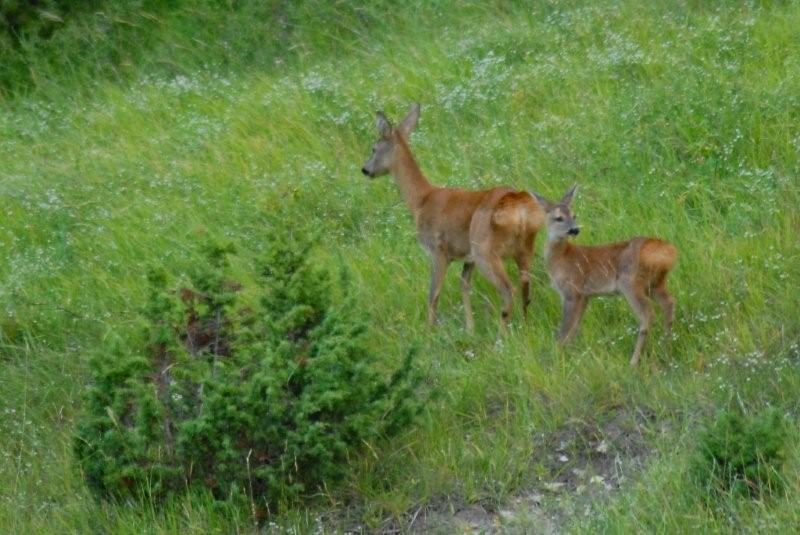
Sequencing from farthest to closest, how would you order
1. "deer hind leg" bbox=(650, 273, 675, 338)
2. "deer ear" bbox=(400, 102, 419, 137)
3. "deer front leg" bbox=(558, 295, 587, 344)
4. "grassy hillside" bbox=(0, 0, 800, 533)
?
"deer ear" bbox=(400, 102, 419, 137)
"deer front leg" bbox=(558, 295, 587, 344)
"deer hind leg" bbox=(650, 273, 675, 338)
"grassy hillside" bbox=(0, 0, 800, 533)

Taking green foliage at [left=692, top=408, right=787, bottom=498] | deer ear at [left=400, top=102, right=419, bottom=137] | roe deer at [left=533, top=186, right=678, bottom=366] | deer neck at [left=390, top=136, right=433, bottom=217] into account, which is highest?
deer ear at [left=400, top=102, right=419, bottom=137]

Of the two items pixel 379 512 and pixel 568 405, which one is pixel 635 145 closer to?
pixel 568 405

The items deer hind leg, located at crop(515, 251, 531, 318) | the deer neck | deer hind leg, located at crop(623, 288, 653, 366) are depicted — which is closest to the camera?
deer hind leg, located at crop(623, 288, 653, 366)

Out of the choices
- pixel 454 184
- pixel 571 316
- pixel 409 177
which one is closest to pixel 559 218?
pixel 571 316

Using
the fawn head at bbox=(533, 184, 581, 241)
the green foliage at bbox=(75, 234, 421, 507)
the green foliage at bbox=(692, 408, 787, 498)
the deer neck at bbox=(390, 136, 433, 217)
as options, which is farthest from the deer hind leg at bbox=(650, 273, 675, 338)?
the deer neck at bbox=(390, 136, 433, 217)

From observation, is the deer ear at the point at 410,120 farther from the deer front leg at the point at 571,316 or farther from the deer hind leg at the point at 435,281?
the deer front leg at the point at 571,316

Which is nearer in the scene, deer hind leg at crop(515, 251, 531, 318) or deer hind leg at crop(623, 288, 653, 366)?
deer hind leg at crop(623, 288, 653, 366)

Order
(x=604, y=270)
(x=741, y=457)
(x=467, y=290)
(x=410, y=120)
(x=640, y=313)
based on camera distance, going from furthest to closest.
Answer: (x=410, y=120)
(x=467, y=290)
(x=604, y=270)
(x=640, y=313)
(x=741, y=457)

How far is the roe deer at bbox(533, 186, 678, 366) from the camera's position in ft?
26.9

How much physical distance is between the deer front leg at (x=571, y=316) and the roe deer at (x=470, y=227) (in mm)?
492

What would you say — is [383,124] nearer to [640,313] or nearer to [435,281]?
[435,281]

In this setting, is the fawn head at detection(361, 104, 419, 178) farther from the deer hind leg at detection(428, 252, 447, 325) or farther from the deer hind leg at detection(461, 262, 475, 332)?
the deer hind leg at detection(461, 262, 475, 332)

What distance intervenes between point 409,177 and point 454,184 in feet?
1.91

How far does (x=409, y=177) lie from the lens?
10375mm
